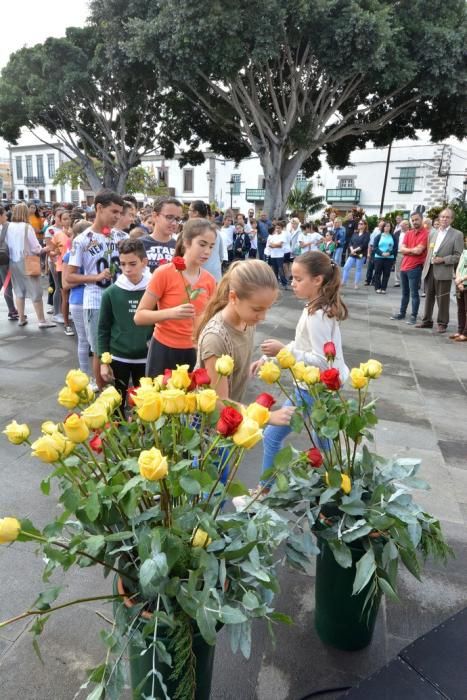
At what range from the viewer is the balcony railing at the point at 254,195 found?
155ft

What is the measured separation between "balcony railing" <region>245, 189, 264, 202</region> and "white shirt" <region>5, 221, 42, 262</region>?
1691 inches

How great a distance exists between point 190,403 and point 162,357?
199 centimetres

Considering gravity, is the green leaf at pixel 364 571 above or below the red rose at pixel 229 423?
below

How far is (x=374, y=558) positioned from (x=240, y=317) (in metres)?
1.06

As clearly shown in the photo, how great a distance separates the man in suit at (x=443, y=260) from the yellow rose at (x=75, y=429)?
7339 mm

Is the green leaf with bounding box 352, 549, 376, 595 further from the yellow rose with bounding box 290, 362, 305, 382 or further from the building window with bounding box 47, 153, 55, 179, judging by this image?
the building window with bounding box 47, 153, 55, 179

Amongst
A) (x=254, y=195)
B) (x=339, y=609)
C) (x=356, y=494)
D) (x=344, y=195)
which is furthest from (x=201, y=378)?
(x=254, y=195)

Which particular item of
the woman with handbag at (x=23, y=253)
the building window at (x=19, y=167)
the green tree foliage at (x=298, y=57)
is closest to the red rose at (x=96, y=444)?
the woman with handbag at (x=23, y=253)

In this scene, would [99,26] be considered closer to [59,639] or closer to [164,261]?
[164,261]

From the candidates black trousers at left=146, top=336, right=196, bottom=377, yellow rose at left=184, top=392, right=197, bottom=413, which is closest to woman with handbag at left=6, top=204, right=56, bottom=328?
black trousers at left=146, top=336, right=196, bottom=377

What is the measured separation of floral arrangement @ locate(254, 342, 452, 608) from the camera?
4.83 ft

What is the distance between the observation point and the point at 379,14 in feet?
46.2

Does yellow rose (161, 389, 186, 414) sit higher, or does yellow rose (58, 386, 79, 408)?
yellow rose (161, 389, 186, 414)

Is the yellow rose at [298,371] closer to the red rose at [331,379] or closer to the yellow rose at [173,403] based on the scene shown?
the red rose at [331,379]
